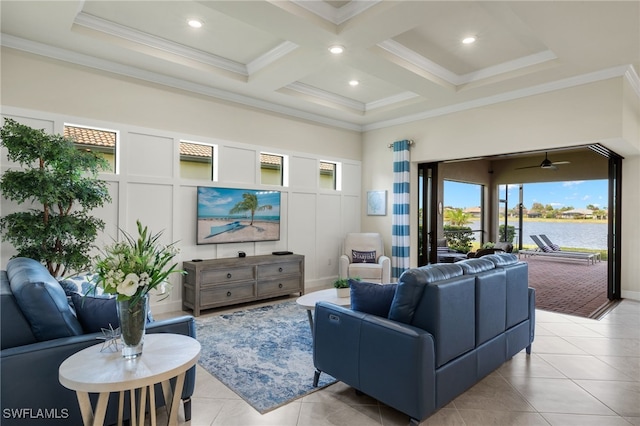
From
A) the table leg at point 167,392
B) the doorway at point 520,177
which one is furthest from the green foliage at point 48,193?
the doorway at point 520,177

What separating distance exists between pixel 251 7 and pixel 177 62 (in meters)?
1.67

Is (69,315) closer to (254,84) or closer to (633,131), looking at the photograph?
(254,84)

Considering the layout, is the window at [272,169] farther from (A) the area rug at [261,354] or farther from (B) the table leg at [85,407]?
(B) the table leg at [85,407]

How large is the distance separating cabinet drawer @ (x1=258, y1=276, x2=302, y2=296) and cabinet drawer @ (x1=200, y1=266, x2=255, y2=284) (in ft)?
0.80

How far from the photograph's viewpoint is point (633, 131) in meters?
4.80

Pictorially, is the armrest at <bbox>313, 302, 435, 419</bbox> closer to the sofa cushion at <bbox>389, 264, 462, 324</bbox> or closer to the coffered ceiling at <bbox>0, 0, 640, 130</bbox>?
the sofa cushion at <bbox>389, 264, 462, 324</bbox>

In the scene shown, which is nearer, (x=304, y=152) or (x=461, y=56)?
(x=461, y=56)

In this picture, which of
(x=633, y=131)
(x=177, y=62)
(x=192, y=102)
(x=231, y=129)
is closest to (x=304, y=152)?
(x=231, y=129)

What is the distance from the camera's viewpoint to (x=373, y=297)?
2617 mm

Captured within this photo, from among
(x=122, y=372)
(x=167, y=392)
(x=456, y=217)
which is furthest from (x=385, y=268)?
(x=456, y=217)

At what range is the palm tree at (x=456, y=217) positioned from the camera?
1093 centimetres

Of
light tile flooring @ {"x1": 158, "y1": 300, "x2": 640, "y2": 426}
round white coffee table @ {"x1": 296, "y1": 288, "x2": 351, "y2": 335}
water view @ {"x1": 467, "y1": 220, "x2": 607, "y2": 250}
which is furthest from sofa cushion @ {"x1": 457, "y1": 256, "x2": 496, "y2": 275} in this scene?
water view @ {"x1": 467, "y1": 220, "x2": 607, "y2": 250}

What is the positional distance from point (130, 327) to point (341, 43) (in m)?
3.27

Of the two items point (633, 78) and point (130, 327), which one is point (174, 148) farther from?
point (633, 78)
